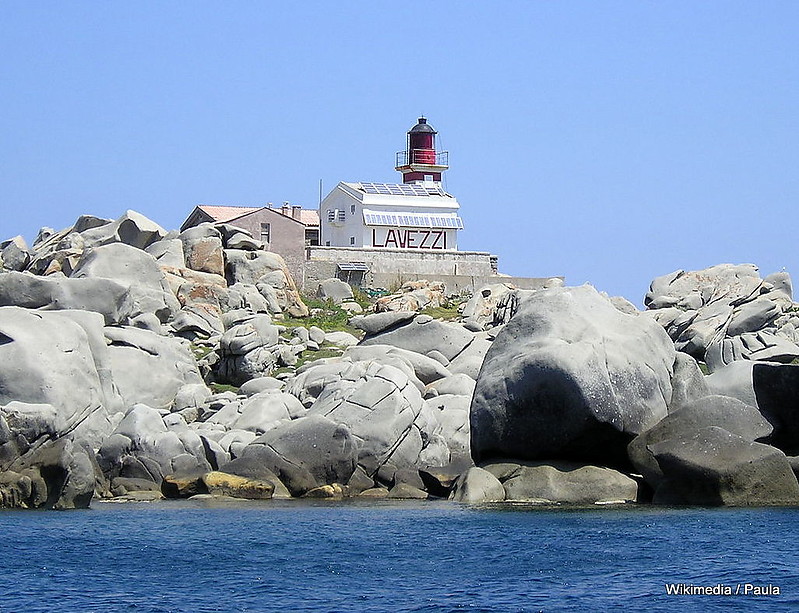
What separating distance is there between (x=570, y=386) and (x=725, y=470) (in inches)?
147

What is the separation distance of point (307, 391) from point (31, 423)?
977cm

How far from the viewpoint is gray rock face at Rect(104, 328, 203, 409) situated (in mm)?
37656

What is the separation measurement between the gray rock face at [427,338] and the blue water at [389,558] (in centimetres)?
1349


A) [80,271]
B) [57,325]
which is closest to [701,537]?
[57,325]

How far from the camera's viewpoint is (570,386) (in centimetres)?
2927

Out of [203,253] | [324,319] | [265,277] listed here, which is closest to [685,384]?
[324,319]

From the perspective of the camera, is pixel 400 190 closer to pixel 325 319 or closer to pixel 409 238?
pixel 409 238

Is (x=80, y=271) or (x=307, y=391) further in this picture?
(x=80, y=271)

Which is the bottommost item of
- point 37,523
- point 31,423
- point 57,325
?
point 37,523

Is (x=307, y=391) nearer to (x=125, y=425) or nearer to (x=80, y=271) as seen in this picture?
(x=125, y=425)

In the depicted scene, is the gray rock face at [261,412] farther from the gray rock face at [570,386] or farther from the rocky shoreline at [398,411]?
the gray rock face at [570,386]

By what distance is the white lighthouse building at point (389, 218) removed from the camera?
211 ft

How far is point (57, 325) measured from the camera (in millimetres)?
34094

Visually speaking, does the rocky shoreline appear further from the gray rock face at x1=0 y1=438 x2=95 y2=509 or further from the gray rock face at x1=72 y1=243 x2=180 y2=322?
the gray rock face at x1=72 y1=243 x2=180 y2=322
